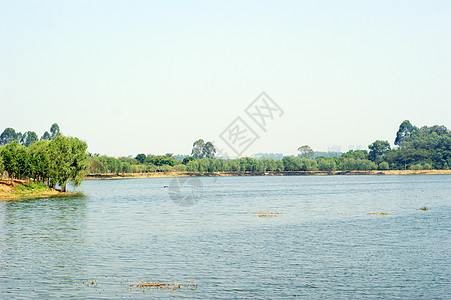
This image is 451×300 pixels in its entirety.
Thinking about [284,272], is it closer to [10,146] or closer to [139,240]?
[139,240]

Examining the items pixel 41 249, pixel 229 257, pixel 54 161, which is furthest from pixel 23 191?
pixel 229 257

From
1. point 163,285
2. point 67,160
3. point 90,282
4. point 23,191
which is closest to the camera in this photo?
point 163,285

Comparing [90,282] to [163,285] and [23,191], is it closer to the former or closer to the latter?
[163,285]

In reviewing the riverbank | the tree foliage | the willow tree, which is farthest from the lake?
the willow tree

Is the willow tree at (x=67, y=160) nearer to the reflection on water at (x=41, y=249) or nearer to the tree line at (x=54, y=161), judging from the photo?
the tree line at (x=54, y=161)

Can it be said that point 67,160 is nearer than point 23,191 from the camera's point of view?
No

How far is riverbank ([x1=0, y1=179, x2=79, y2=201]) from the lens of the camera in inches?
3735

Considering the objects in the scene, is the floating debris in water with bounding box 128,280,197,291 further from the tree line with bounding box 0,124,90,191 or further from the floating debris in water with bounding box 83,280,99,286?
the tree line with bounding box 0,124,90,191

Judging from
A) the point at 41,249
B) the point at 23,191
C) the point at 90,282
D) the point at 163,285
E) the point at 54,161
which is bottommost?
the point at 163,285

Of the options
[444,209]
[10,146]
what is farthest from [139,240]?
[10,146]

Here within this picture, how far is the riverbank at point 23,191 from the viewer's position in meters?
94.9

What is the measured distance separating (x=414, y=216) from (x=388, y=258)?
3009 centimetres

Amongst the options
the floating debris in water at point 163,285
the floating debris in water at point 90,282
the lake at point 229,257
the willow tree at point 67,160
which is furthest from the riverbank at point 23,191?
the floating debris in water at point 163,285

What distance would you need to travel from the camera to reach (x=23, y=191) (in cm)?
9931
